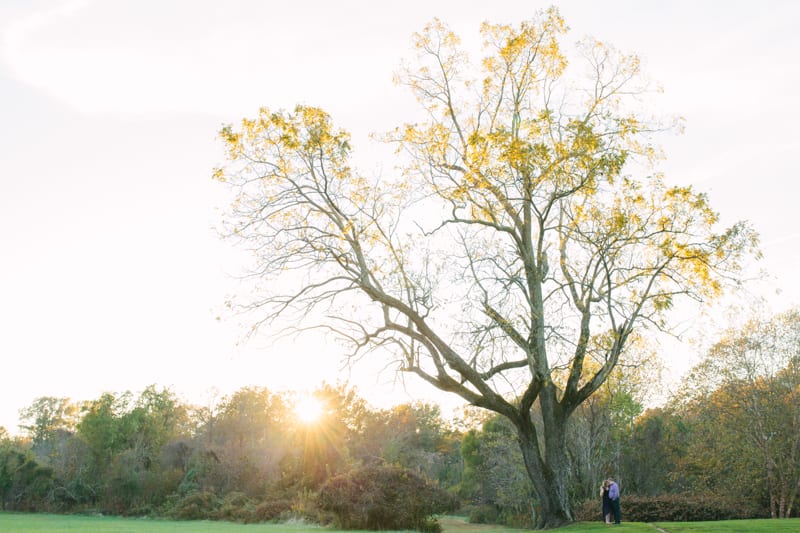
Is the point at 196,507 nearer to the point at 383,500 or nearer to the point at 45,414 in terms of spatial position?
the point at 383,500

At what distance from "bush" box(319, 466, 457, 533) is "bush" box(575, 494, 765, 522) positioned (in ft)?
19.2

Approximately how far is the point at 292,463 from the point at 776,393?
77.8ft

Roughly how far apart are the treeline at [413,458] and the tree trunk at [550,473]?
2796 millimetres

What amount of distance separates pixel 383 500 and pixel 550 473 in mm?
8574

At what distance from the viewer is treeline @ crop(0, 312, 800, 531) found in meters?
24.0

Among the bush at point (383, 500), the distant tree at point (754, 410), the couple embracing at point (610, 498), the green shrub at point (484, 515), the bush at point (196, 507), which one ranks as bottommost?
the green shrub at point (484, 515)

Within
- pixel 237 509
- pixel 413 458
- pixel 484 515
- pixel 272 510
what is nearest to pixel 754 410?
pixel 484 515

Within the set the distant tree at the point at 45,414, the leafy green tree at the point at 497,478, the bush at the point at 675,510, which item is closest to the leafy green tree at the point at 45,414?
the distant tree at the point at 45,414

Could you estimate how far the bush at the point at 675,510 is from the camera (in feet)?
67.4

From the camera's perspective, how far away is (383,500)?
23.4 m

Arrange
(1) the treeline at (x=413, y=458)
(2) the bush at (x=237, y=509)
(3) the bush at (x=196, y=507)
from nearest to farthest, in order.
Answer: (1) the treeline at (x=413, y=458), (2) the bush at (x=237, y=509), (3) the bush at (x=196, y=507)

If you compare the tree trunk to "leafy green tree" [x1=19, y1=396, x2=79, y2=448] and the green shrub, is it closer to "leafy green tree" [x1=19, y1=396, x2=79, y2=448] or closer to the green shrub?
the green shrub

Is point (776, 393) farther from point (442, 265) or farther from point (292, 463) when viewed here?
point (292, 463)

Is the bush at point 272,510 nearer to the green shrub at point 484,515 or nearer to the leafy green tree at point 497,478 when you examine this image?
the leafy green tree at point 497,478
